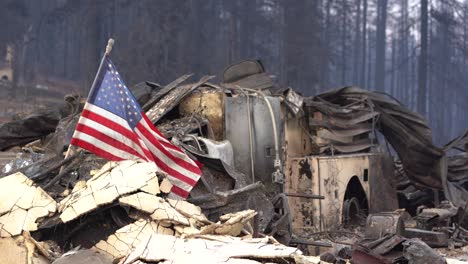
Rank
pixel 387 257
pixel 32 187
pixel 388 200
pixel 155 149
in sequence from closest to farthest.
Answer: pixel 32 187, pixel 155 149, pixel 387 257, pixel 388 200

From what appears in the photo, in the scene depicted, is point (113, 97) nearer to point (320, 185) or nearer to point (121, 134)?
point (121, 134)

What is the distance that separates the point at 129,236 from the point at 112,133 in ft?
4.19

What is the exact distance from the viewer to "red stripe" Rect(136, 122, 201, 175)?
6.61 meters

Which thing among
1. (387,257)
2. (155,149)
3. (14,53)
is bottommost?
(387,257)

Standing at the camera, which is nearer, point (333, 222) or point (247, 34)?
point (333, 222)

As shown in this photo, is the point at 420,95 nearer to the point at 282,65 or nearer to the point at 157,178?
the point at 282,65

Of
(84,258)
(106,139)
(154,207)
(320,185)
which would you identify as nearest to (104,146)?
(106,139)

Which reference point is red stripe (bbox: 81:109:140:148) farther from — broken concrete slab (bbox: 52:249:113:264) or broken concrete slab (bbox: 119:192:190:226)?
broken concrete slab (bbox: 52:249:113:264)

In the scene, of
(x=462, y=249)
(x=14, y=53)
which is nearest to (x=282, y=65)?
(x=14, y=53)

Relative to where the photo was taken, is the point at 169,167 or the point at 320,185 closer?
the point at 169,167

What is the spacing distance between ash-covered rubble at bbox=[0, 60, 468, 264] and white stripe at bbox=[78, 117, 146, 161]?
1.21 ft

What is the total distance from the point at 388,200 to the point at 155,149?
284 inches

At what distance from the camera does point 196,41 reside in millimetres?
37094

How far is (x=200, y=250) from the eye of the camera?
16.4 ft
